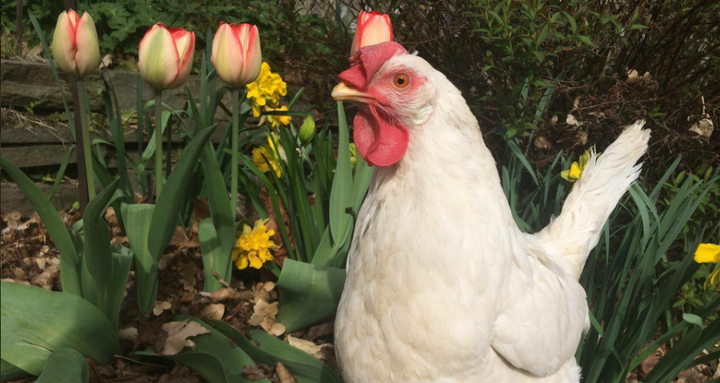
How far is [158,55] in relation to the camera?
1.53 metres

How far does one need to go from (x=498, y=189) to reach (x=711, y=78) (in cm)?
163

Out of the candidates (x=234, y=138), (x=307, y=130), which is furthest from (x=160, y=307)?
(x=307, y=130)

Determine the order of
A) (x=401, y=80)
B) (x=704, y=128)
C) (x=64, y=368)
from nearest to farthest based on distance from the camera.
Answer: (x=401, y=80), (x=64, y=368), (x=704, y=128)

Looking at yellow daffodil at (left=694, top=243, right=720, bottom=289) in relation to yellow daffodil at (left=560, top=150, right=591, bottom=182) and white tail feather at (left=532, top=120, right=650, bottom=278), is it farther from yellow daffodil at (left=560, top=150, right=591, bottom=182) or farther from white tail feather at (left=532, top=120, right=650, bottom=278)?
yellow daffodil at (left=560, top=150, right=591, bottom=182)

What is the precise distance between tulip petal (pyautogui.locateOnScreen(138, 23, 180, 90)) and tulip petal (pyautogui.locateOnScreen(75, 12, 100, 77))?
0.14 meters

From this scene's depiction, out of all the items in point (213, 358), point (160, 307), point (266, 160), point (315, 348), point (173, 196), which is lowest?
point (315, 348)

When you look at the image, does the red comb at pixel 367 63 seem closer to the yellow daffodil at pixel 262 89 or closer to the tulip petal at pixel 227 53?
the tulip petal at pixel 227 53

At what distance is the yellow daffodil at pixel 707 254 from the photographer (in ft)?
5.29

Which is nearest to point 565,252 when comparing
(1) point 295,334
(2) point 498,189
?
(2) point 498,189

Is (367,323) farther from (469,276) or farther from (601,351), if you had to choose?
(601,351)

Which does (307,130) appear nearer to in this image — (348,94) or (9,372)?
(348,94)

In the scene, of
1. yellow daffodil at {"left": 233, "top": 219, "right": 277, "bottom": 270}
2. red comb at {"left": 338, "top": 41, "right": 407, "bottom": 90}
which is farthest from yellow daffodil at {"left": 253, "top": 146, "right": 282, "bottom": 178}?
red comb at {"left": 338, "top": 41, "right": 407, "bottom": 90}

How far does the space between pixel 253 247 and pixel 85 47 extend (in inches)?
37.0

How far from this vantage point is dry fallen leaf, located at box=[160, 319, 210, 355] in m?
1.81
